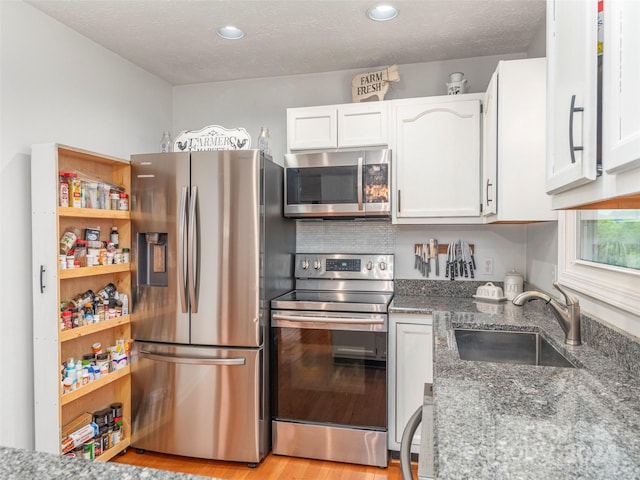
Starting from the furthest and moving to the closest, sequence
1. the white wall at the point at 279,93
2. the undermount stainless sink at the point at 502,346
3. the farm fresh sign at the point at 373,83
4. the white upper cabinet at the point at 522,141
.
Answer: the white wall at the point at 279,93 < the farm fresh sign at the point at 373,83 < the white upper cabinet at the point at 522,141 < the undermount stainless sink at the point at 502,346

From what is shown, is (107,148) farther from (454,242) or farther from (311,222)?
(454,242)

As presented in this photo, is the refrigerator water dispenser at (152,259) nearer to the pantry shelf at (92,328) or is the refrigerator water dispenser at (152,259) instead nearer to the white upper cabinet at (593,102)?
the pantry shelf at (92,328)

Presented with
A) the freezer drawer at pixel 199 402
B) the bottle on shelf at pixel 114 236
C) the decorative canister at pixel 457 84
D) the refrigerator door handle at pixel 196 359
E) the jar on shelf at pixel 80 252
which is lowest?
the freezer drawer at pixel 199 402

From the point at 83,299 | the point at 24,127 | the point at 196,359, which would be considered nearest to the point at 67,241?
the point at 83,299

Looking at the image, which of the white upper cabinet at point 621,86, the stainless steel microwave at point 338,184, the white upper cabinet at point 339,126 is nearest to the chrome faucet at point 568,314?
the white upper cabinet at point 621,86

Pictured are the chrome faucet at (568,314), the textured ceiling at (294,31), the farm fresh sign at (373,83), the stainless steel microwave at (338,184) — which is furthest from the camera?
the farm fresh sign at (373,83)

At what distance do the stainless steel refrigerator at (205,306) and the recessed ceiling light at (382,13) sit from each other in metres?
0.99

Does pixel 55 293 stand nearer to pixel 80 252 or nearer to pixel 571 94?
pixel 80 252

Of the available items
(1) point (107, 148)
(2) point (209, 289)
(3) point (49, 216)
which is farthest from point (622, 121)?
(1) point (107, 148)

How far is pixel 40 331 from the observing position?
6.80 feet

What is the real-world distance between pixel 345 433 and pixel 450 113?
2019 millimetres

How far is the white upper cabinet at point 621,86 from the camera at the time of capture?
67 centimetres

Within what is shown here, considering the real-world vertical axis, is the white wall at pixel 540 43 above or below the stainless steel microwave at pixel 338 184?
above

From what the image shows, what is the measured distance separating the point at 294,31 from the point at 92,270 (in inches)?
70.8
